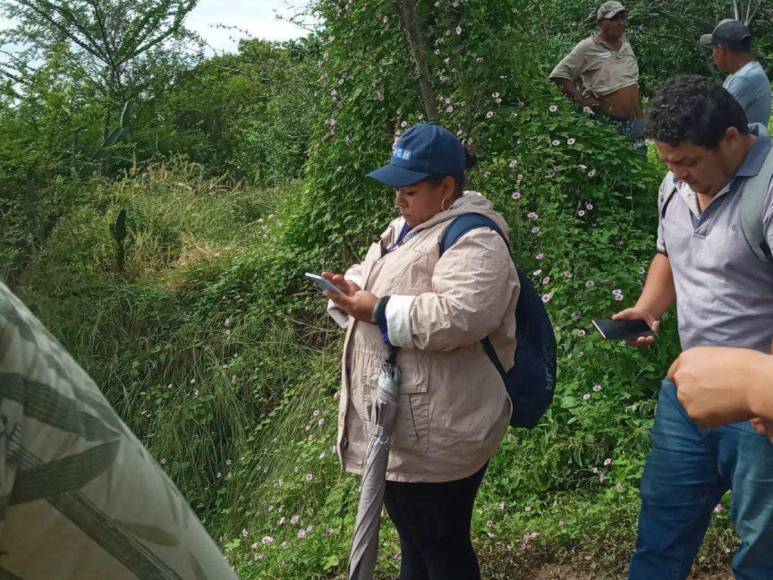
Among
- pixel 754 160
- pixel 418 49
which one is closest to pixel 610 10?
pixel 418 49

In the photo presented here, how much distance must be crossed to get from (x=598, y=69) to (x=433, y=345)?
469 centimetres

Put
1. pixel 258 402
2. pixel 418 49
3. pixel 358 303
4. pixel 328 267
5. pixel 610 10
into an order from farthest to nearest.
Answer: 1. pixel 328 267
2. pixel 610 10
3. pixel 258 402
4. pixel 418 49
5. pixel 358 303

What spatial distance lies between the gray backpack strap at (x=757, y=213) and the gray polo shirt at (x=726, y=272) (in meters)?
0.02

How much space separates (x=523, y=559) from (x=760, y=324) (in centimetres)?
189

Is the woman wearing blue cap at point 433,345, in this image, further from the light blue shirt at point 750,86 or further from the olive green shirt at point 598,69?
the olive green shirt at point 598,69

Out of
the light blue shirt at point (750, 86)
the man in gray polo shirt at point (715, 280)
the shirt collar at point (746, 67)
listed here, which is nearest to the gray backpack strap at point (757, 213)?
the man in gray polo shirt at point (715, 280)

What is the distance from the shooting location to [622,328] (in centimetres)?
320

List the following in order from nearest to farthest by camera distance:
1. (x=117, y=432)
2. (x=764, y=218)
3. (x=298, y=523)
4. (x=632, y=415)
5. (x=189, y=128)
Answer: (x=117, y=432) → (x=764, y=218) → (x=632, y=415) → (x=298, y=523) → (x=189, y=128)

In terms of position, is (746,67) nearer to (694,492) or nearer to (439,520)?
(694,492)

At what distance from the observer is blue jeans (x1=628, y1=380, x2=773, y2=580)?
8.88ft

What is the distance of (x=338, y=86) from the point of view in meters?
7.32

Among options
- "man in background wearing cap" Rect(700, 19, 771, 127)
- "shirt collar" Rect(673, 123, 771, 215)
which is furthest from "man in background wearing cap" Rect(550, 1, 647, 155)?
"shirt collar" Rect(673, 123, 771, 215)

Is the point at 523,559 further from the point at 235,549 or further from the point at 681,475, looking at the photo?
the point at 235,549

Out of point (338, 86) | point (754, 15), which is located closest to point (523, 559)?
point (338, 86)
